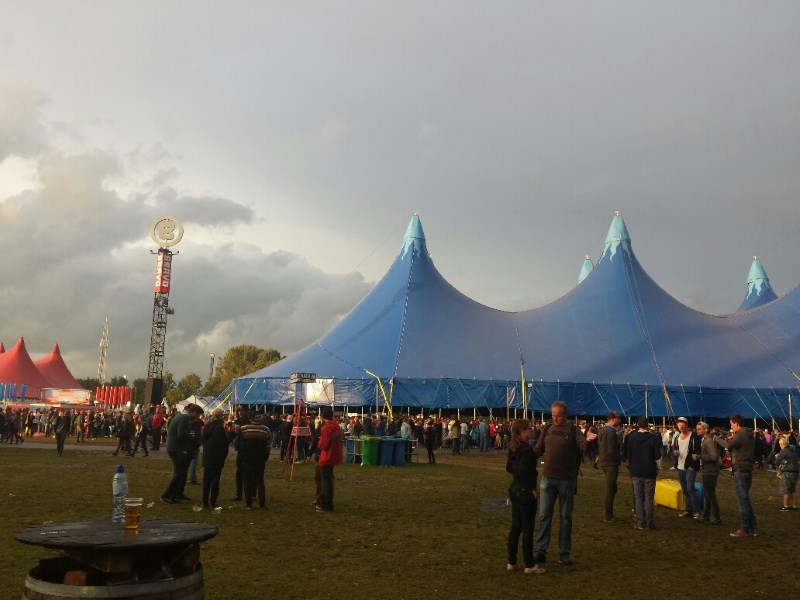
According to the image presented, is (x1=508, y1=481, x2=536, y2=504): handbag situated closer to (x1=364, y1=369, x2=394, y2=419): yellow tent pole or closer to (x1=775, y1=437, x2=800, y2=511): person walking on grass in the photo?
(x1=775, y1=437, x2=800, y2=511): person walking on grass

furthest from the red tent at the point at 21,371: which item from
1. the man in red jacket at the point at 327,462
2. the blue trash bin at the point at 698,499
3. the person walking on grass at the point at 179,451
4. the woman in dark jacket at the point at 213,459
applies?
the blue trash bin at the point at 698,499

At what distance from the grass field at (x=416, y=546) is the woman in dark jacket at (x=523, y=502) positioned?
18 cm

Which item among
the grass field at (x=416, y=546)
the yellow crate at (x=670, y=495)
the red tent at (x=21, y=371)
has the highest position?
the red tent at (x=21, y=371)

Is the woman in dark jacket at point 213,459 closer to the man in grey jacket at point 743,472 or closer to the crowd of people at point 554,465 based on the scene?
the crowd of people at point 554,465

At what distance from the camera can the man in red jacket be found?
10.2 m

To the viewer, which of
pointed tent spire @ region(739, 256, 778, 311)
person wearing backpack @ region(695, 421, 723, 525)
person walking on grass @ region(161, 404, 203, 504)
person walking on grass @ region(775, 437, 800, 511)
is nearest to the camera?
person wearing backpack @ region(695, 421, 723, 525)

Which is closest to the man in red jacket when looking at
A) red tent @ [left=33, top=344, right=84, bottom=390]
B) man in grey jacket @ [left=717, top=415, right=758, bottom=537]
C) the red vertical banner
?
man in grey jacket @ [left=717, top=415, right=758, bottom=537]

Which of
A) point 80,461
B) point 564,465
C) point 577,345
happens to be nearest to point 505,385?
point 577,345

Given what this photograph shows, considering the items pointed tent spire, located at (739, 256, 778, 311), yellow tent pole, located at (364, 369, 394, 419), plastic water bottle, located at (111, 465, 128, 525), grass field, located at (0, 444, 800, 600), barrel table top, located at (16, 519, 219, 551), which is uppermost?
pointed tent spire, located at (739, 256, 778, 311)

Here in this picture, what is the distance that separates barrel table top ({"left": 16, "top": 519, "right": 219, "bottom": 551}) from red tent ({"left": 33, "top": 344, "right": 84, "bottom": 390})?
6379 cm

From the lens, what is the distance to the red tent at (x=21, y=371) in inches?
2142

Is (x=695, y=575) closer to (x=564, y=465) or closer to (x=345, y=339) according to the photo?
(x=564, y=465)

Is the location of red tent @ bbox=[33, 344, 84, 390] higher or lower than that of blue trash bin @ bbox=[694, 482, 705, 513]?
higher

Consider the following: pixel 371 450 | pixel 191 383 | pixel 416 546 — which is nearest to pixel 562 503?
pixel 416 546
